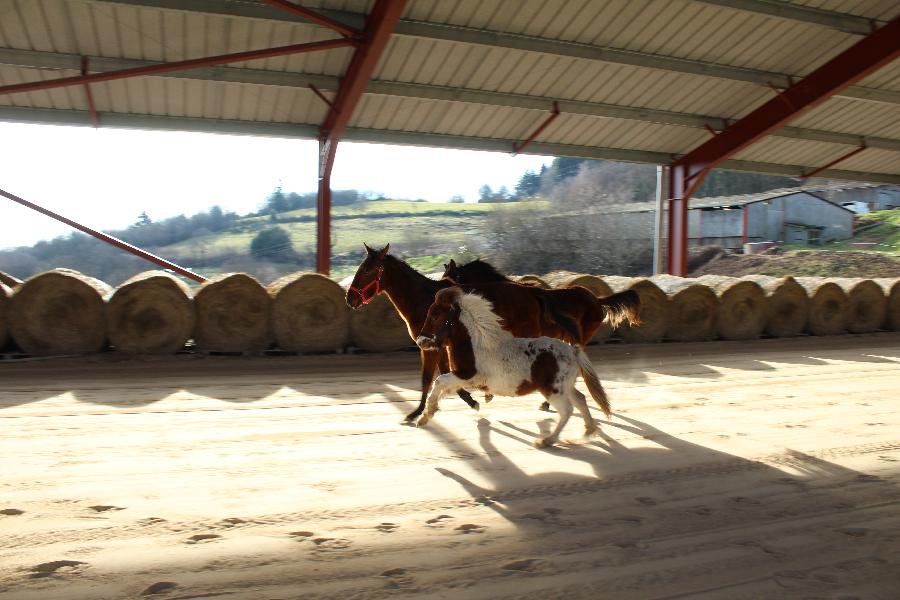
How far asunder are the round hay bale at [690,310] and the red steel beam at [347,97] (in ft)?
19.5

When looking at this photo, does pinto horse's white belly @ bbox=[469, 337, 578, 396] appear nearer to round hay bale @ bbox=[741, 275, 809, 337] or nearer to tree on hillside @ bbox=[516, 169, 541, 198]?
round hay bale @ bbox=[741, 275, 809, 337]

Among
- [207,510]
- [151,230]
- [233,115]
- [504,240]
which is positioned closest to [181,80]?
[233,115]

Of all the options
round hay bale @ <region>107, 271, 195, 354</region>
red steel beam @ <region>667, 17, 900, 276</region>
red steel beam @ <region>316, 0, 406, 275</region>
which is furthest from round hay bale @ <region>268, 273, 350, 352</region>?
red steel beam @ <region>667, 17, 900, 276</region>

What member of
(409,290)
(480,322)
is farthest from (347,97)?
(480,322)

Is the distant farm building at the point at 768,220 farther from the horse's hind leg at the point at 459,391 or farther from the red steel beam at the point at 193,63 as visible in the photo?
the horse's hind leg at the point at 459,391

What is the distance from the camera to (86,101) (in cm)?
1066

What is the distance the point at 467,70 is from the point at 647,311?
5010 mm

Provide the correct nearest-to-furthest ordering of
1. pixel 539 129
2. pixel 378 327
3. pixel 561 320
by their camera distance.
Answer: pixel 561 320
pixel 378 327
pixel 539 129

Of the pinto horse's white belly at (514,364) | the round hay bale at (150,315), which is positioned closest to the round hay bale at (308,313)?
the round hay bale at (150,315)

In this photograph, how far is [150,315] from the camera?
8516 millimetres

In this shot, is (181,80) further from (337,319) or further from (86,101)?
(337,319)

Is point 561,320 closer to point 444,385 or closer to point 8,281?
point 444,385

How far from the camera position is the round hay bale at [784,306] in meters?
13.0

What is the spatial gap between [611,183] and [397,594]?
22036 mm
